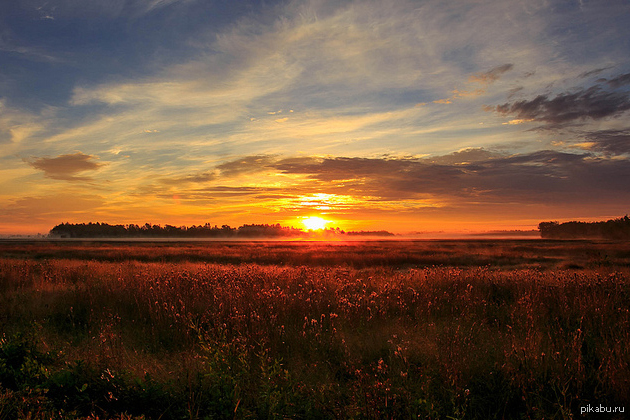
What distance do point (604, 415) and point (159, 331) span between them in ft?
22.1

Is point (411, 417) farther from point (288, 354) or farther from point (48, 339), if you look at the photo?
point (48, 339)

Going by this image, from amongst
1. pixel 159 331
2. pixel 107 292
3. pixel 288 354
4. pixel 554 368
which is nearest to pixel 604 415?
pixel 554 368

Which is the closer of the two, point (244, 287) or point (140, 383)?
point (140, 383)

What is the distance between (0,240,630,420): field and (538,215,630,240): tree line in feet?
451

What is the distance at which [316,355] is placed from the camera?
5.27 meters

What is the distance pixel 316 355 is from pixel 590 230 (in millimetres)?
170414

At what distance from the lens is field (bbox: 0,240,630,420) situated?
3.84m

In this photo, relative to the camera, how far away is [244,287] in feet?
29.4

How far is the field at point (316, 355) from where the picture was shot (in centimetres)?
384

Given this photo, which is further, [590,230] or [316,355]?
[590,230]

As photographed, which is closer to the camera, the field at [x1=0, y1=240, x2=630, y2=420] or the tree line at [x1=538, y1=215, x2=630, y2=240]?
the field at [x1=0, y1=240, x2=630, y2=420]

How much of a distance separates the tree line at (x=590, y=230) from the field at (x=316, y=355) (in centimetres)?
13760

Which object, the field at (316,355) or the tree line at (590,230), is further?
the tree line at (590,230)

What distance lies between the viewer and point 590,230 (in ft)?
450
